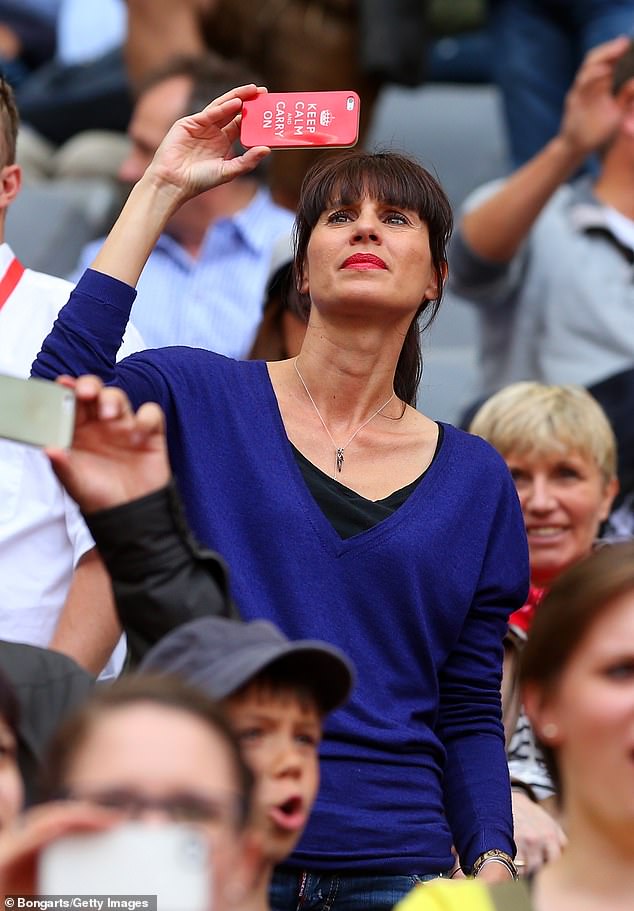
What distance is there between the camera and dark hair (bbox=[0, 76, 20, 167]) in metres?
3.21

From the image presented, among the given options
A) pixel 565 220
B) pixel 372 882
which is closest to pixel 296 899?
pixel 372 882

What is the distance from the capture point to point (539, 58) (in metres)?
5.67

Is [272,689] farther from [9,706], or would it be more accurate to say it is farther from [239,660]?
[9,706]

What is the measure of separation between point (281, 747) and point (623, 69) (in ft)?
9.18

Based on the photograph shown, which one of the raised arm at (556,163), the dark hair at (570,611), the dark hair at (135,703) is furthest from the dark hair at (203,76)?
the dark hair at (135,703)

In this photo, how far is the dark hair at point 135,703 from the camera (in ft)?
5.96

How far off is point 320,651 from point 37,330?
1189mm

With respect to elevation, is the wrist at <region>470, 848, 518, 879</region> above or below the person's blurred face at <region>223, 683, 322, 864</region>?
below

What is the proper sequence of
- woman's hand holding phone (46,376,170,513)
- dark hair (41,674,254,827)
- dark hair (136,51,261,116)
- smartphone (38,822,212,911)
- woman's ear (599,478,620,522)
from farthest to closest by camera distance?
dark hair (136,51,261,116), woman's ear (599,478,620,522), woman's hand holding phone (46,376,170,513), dark hair (41,674,254,827), smartphone (38,822,212,911)

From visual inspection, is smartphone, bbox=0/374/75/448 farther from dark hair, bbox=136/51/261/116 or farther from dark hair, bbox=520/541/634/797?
dark hair, bbox=136/51/261/116

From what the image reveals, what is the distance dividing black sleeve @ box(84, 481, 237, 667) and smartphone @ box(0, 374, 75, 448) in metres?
0.19

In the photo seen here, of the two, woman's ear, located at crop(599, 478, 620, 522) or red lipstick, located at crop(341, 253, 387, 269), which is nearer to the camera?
red lipstick, located at crop(341, 253, 387, 269)

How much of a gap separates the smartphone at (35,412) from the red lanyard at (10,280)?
1.05 m

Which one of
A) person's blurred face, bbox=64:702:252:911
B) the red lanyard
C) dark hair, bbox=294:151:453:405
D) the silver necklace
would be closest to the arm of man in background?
the silver necklace
